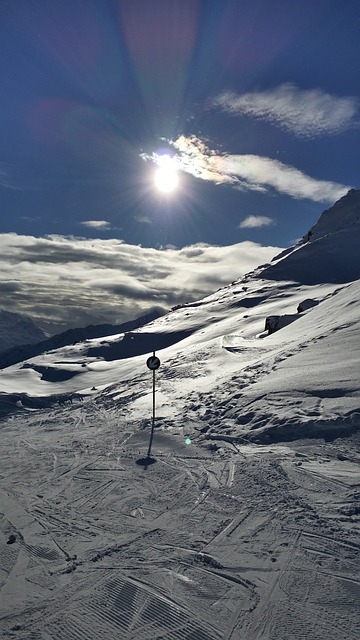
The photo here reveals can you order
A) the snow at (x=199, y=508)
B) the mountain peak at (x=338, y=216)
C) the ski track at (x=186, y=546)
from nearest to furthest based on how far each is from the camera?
the ski track at (x=186, y=546), the snow at (x=199, y=508), the mountain peak at (x=338, y=216)

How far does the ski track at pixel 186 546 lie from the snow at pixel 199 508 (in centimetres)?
3

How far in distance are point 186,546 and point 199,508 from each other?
1491mm

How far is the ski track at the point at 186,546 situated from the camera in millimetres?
6133

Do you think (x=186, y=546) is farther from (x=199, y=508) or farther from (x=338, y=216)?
(x=338, y=216)

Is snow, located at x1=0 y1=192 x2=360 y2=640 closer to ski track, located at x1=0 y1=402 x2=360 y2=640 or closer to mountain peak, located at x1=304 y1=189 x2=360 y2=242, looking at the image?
ski track, located at x1=0 y1=402 x2=360 y2=640


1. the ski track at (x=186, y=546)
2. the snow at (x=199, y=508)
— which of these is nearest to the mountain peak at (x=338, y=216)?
the snow at (x=199, y=508)

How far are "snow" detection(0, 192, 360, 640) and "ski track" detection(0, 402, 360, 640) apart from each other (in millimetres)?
29

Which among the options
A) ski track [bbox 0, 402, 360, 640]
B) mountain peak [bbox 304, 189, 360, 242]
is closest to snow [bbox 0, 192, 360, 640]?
ski track [bbox 0, 402, 360, 640]

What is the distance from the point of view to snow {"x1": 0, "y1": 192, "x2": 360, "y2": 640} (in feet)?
20.6

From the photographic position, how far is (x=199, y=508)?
9422 millimetres

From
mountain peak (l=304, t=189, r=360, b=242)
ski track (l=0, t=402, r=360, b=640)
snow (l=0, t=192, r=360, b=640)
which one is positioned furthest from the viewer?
mountain peak (l=304, t=189, r=360, b=242)

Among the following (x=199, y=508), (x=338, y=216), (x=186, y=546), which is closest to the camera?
(x=186, y=546)

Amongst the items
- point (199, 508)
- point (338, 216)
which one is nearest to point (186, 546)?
point (199, 508)

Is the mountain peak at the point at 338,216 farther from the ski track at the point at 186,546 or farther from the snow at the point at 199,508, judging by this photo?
the ski track at the point at 186,546
